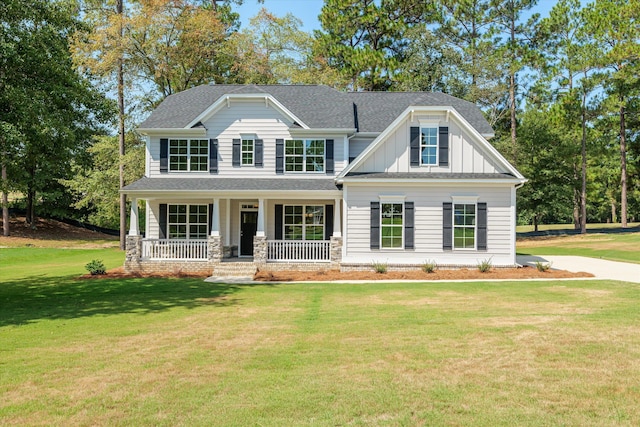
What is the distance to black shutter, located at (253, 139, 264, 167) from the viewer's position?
2159 centimetres

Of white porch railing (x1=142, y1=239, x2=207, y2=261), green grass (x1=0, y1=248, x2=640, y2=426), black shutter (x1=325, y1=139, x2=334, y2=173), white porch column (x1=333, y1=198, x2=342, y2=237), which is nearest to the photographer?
green grass (x1=0, y1=248, x2=640, y2=426)

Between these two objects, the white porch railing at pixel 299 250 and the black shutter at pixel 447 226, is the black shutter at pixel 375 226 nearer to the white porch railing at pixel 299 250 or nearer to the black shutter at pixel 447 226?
the white porch railing at pixel 299 250

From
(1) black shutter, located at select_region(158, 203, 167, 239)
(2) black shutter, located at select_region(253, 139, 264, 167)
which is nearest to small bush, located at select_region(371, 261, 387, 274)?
(2) black shutter, located at select_region(253, 139, 264, 167)

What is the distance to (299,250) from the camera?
20.2 meters

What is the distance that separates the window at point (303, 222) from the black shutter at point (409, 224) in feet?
13.6

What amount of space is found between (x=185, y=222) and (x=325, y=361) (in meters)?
16.0

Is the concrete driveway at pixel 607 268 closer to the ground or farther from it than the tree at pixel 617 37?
closer to the ground

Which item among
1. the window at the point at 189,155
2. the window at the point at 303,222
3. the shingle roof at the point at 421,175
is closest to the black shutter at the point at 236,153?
the window at the point at 189,155

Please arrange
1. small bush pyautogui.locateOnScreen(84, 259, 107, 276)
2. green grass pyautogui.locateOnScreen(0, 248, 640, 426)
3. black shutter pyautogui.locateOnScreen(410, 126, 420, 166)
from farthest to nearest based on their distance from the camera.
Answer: black shutter pyautogui.locateOnScreen(410, 126, 420, 166) < small bush pyautogui.locateOnScreen(84, 259, 107, 276) < green grass pyautogui.locateOnScreen(0, 248, 640, 426)

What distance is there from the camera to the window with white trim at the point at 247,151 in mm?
21688

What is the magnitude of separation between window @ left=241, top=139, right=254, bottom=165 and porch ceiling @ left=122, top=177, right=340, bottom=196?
35.1 inches

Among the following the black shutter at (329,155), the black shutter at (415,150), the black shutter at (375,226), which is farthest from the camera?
the black shutter at (329,155)

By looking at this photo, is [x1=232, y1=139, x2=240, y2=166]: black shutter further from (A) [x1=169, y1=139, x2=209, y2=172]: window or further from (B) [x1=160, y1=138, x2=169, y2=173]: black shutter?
(B) [x1=160, y1=138, x2=169, y2=173]: black shutter

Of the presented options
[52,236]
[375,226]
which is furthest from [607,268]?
[52,236]
